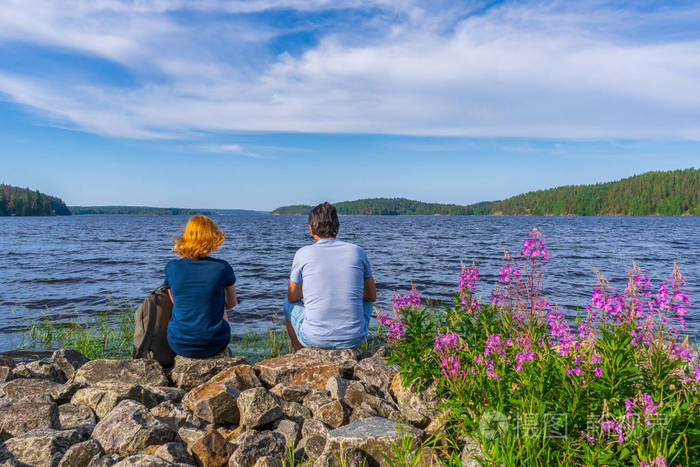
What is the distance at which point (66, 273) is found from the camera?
20.7 meters

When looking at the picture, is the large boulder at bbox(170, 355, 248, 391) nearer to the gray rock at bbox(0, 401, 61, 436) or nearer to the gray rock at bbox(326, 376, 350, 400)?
the gray rock at bbox(0, 401, 61, 436)

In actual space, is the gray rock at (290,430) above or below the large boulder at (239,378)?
below

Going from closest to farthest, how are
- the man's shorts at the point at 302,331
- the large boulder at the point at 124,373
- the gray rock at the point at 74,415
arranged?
the gray rock at the point at 74,415
the large boulder at the point at 124,373
the man's shorts at the point at 302,331

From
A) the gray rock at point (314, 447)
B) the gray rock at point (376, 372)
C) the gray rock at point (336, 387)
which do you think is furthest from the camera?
the gray rock at point (376, 372)

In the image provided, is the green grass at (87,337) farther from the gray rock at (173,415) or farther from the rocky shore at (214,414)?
the gray rock at (173,415)

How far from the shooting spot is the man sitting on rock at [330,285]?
6438mm

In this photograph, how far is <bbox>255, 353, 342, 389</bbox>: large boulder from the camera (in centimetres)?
588

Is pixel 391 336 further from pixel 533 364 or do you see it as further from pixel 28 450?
pixel 28 450

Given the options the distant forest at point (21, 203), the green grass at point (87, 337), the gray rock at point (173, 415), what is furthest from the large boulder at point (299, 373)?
the distant forest at point (21, 203)

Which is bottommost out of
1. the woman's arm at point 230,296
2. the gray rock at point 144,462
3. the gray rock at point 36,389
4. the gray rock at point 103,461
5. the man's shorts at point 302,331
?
the gray rock at point 36,389

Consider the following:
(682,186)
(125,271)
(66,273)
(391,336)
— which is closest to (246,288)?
(125,271)

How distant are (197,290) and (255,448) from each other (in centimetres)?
282

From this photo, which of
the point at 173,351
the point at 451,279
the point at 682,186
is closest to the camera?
the point at 173,351

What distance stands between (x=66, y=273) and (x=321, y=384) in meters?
19.9
